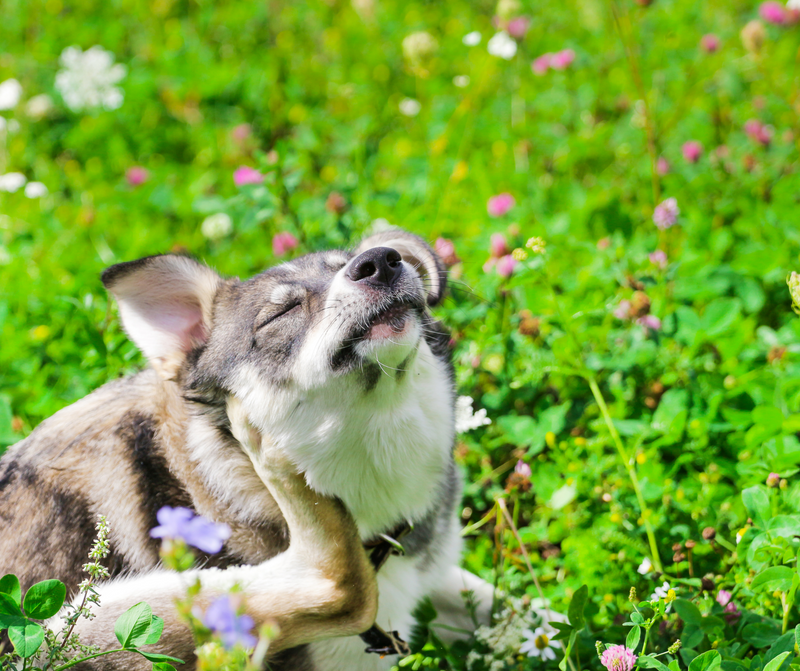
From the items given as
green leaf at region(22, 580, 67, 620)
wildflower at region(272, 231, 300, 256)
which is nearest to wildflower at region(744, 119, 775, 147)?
wildflower at region(272, 231, 300, 256)

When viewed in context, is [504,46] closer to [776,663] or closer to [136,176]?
[136,176]

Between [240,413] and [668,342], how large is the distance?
2001 mm

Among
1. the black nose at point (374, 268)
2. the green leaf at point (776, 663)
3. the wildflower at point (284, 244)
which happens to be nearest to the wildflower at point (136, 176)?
the wildflower at point (284, 244)

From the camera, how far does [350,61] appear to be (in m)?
6.38

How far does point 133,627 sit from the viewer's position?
176 cm

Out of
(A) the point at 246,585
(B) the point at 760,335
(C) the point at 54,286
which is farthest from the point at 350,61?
(A) the point at 246,585

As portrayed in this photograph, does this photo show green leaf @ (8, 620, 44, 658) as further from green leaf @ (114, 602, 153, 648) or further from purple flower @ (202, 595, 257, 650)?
purple flower @ (202, 595, 257, 650)

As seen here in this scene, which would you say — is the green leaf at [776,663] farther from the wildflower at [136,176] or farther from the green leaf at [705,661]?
the wildflower at [136,176]

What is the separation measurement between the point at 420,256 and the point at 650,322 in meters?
1.09

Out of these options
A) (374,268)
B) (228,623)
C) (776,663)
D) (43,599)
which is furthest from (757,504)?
(43,599)

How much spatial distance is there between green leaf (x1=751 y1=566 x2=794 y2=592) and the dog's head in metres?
1.18

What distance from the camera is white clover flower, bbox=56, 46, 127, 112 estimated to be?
5.66m

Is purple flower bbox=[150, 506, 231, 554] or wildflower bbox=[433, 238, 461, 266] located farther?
wildflower bbox=[433, 238, 461, 266]

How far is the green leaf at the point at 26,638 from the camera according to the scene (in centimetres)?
172
